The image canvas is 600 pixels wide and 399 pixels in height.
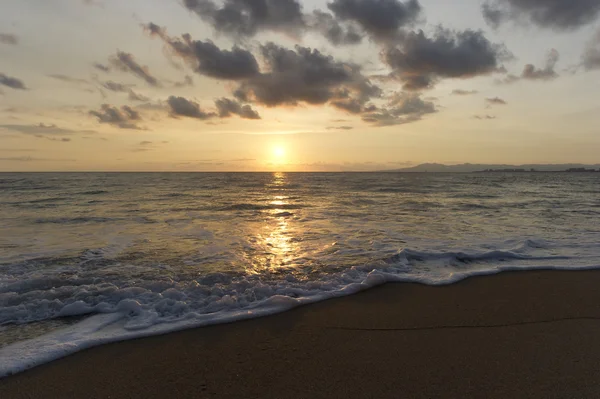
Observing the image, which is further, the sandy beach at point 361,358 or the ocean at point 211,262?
the ocean at point 211,262

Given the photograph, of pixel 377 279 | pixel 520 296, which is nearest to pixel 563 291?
pixel 520 296

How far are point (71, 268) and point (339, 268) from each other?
5172 mm

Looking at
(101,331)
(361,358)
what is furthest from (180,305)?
(361,358)

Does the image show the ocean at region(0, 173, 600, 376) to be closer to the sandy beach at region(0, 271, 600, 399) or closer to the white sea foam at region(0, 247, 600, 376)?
the white sea foam at region(0, 247, 600, 376)

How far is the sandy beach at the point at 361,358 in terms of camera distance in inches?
118

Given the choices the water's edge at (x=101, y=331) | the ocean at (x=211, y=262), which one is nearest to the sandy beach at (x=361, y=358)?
the water's edge at (x=101, y=331)

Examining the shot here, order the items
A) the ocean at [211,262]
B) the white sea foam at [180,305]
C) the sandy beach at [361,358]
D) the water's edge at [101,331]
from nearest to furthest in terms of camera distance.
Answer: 1. the sandy beach at [361,358]
2. the water's edge at [101,331]
3. the white sea foam at [180,305]
4. the ocean at [211,262]

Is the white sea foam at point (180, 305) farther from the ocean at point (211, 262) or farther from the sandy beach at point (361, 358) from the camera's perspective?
the sandy beach at point (361, 358)

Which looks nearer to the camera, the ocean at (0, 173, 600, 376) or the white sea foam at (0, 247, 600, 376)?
the white sea foam at (0, 247, 600, 376)

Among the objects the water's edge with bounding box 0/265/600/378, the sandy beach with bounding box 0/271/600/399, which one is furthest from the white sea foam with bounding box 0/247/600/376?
the sandy beach with bounding box 0/271/600/399

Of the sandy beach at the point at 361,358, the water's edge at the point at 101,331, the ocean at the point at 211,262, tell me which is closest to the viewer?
the sandy beach at the point at 361,358

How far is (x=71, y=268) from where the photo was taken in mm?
6656

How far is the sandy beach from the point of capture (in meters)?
2.99

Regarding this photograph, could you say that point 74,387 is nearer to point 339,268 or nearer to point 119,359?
point 119,359
